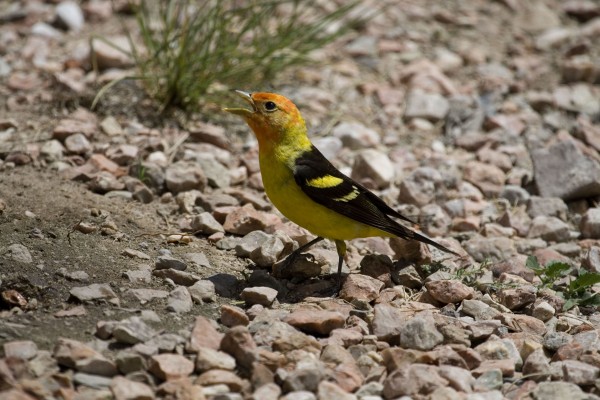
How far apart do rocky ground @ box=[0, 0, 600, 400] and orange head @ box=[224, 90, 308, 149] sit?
554 millimetres

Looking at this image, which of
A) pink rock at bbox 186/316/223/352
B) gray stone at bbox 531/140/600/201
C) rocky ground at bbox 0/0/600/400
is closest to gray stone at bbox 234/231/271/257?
rocky ground at bbox 0/0/600/400

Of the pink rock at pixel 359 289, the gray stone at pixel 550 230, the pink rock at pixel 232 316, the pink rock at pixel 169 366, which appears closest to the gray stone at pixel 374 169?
the gray stone at pixel 550 230

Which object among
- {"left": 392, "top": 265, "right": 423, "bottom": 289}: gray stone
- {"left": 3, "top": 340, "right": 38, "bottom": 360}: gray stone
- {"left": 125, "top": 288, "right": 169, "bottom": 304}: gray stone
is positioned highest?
{"left": 3, "top": 340, "right": 38, "bottom": 360}: gray stone

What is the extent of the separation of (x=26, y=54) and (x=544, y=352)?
5.31 meters

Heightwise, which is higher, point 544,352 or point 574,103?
point 574,103

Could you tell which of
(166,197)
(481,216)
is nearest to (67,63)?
(166,197)

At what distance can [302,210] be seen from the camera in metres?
4.66

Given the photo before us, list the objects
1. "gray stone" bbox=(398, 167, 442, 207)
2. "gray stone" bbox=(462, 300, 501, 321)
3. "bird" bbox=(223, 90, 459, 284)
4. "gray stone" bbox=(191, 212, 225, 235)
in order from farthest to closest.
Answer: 1. "gray stone" bbox=(398, 167, 442, 207)
2. "gray stone" bbox=(191, 212, 225, 235)
3. "bird" bbox=(223, 90, 459, 284)
4. "gray stone" bbox=(462, 300, 501, 321)

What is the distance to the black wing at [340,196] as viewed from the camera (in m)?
4.67

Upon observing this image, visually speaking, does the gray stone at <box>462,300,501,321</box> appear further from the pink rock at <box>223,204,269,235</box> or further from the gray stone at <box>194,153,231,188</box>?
the gray stone at <box>194,153,231,188</box>

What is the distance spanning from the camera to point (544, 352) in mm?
4055

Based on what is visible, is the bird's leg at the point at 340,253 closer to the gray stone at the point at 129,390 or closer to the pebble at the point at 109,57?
the gray stone at the point at 129,390

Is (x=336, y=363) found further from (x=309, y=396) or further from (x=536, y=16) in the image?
(x=536, y=16)

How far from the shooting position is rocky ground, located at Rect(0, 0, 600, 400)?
11.6 feet
